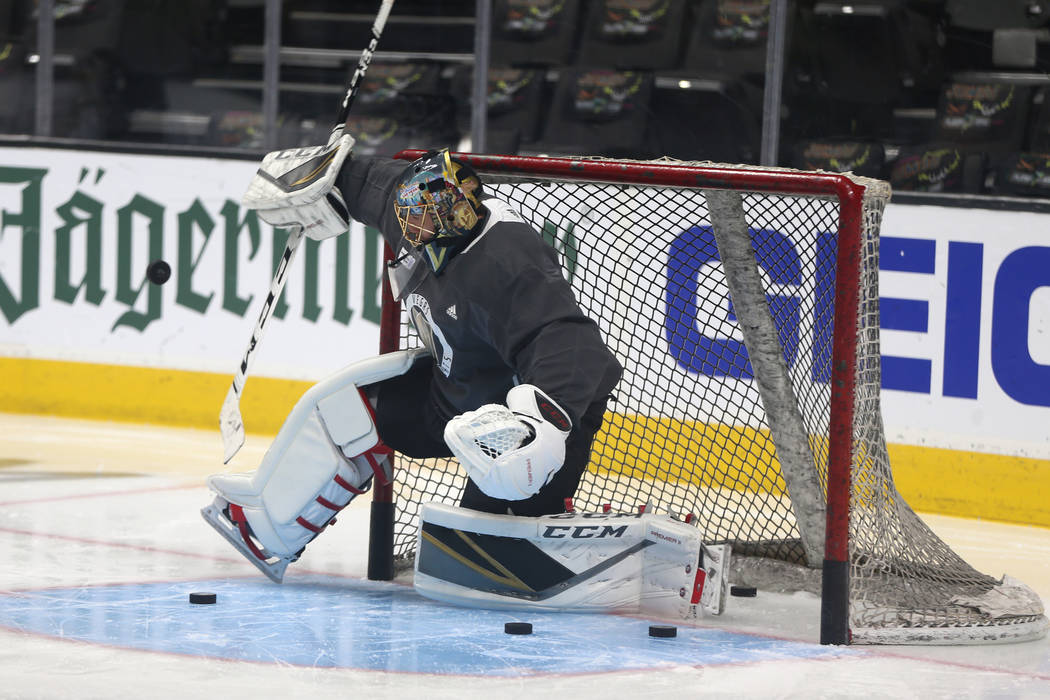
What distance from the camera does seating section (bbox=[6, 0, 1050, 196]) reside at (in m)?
5.18

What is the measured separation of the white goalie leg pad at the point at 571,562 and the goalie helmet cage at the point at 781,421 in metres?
0.12

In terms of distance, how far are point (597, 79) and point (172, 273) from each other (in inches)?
66.0

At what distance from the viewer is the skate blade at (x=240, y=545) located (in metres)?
3.64

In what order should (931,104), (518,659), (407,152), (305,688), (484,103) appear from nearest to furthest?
1. (305,688)
2. (518,659)
3. (407,152)
4. (931,104)
5. (484,103)

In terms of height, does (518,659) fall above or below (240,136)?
below

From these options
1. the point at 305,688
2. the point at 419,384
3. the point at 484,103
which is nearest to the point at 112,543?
the point at 419,384

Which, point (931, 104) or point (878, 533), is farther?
point (931, 104)

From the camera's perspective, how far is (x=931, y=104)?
5.25 meters

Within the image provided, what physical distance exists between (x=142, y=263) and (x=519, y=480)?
3358mm

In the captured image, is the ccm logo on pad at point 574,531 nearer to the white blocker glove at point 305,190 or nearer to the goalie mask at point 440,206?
the goalie mask at point 440,206

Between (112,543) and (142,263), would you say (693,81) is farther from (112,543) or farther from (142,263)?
(112,543)

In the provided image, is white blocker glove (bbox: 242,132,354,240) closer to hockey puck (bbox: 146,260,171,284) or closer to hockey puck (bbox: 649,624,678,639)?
hockey puck (bbox: 649,624,678,639)

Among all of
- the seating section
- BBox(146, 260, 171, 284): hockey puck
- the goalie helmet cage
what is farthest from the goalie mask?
A: BBox(146, 260, 171, 284): hockey puck

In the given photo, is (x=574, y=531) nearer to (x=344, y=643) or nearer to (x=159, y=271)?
(x=344, y=643)
